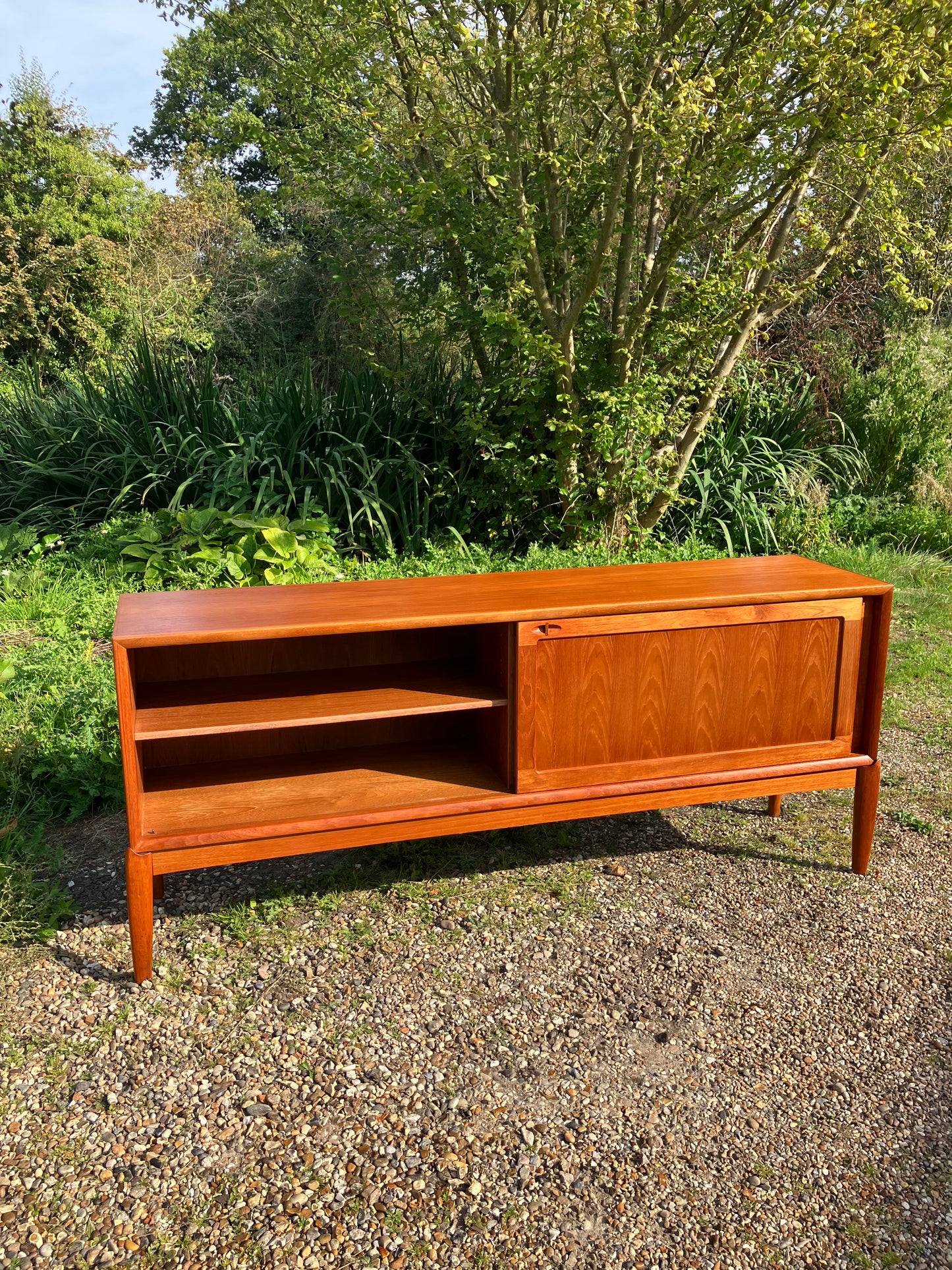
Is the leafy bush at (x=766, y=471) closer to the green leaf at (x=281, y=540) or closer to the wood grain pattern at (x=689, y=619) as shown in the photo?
the green leaf at (x=281, y=540)

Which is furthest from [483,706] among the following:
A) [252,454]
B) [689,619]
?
[252,454]

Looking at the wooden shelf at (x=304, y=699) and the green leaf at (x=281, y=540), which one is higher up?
the green leaf at (x=281, y=540)

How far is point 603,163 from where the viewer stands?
5434 mm

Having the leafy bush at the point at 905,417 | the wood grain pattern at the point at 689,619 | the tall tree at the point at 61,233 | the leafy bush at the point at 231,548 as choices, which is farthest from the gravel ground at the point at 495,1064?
the tall tree at the point at 61,233

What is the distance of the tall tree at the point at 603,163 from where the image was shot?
448 cm

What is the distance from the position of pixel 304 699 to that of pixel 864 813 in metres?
1.87

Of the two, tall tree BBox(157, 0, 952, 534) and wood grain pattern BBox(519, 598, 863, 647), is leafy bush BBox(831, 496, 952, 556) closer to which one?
tall tree BBox(157, 0, 952, 534)

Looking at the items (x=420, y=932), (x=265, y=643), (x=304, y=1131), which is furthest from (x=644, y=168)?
(x=304, y=1131)

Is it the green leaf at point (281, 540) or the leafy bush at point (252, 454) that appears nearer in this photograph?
the green leaf at point (281, 540)

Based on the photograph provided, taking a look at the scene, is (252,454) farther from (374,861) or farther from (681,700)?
(681,700)

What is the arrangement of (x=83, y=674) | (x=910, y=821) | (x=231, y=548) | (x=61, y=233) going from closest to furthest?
(x=910, y=821) → (x=83, y=674) → (x=231, y=548) → (x=61, y=233)

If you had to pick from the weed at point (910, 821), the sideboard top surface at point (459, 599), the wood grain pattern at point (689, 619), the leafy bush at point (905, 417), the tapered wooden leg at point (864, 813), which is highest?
the leafy bush at point (905, 417)

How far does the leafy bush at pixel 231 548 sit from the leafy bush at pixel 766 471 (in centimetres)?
233

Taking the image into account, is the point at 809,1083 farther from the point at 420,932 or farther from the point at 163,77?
the point at 163,77
